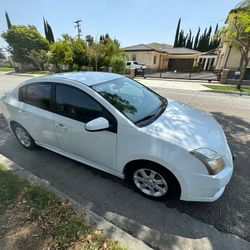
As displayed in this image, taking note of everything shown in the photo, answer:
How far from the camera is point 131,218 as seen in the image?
7.13ft

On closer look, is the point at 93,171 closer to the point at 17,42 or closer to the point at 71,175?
the point at 71,175

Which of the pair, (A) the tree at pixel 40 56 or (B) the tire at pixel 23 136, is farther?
(A) the tree at pixel 40 56

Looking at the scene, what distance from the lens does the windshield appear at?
244cm

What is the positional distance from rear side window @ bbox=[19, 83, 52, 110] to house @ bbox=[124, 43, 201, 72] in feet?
86.4

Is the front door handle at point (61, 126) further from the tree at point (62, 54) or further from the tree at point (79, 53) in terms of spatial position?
the tree at point (79, 53)

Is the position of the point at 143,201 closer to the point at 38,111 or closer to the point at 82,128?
the point at 82,128

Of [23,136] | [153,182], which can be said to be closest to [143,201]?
[153,182]

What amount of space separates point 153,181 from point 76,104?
1.56m

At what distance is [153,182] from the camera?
2.34 meters

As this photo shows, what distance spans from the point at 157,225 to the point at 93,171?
1407 millimetres

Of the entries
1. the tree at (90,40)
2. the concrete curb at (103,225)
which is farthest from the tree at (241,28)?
the tree at (90,40)

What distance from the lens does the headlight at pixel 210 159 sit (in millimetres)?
1953

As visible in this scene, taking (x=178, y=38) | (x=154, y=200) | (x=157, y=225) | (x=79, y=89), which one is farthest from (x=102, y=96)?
(x=178, y=38)

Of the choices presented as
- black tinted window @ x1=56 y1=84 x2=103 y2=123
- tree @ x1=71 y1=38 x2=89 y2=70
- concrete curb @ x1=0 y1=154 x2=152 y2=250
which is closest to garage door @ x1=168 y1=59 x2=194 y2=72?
tree @ x1=71 y1=38 x2=89 y2=70
